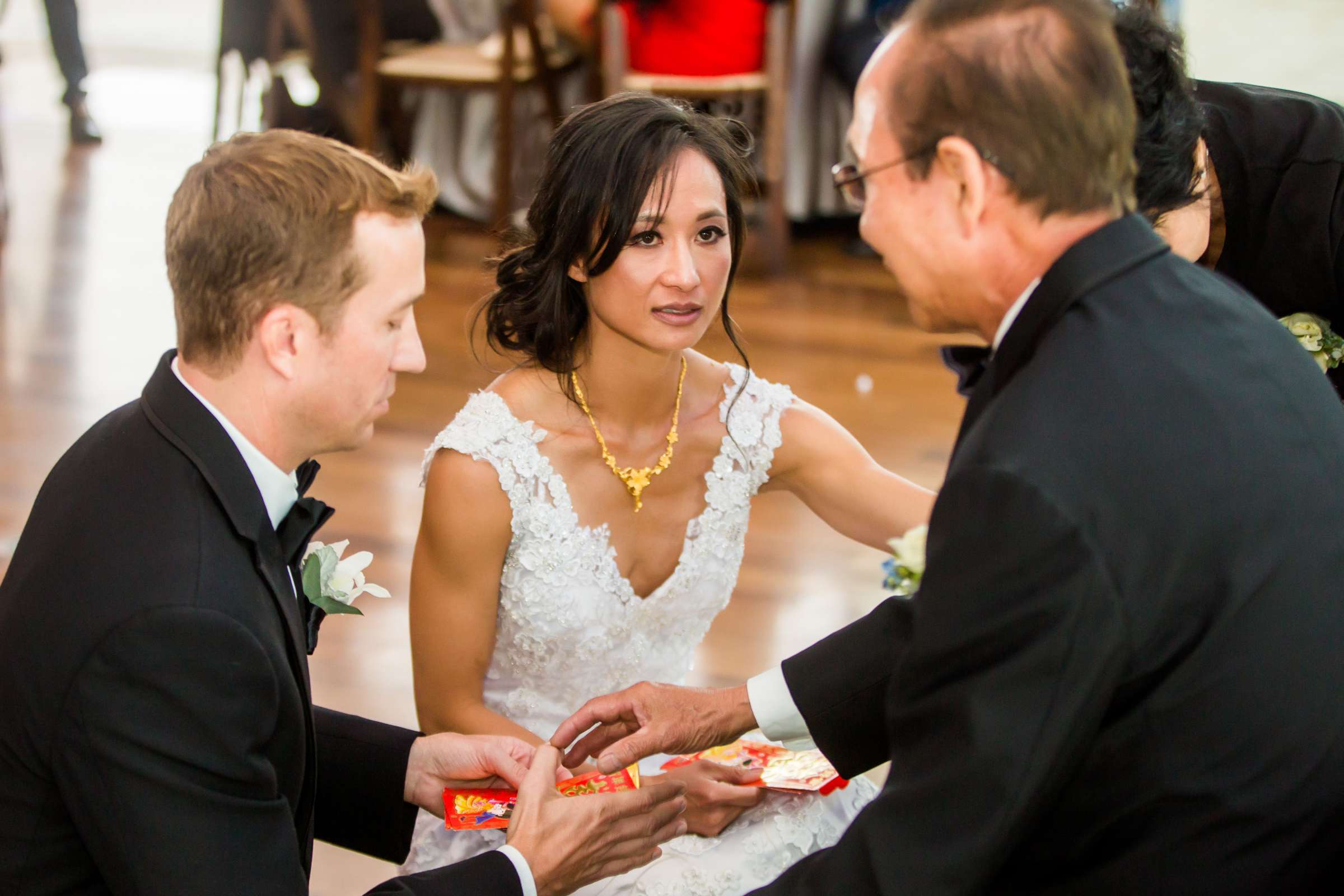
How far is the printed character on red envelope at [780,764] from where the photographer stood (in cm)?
214

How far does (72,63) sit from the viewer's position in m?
7.79

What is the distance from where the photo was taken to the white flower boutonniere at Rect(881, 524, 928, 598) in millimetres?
1542

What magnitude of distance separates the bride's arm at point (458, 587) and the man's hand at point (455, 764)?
223 mm

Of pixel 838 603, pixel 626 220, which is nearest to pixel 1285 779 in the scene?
pixel 626 220

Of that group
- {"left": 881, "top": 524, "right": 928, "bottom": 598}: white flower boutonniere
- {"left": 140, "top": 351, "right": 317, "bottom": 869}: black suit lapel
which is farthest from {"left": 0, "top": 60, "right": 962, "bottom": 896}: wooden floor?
{"left": 881, "top": 524, "right": 928, "bottom": 598}: white flower boutonniere

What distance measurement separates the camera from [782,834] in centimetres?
212

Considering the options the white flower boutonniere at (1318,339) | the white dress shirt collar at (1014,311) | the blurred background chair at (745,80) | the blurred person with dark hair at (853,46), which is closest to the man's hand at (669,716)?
the white dress shirt collar at (1014,311)

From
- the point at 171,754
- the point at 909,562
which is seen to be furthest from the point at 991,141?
the point at 171,754

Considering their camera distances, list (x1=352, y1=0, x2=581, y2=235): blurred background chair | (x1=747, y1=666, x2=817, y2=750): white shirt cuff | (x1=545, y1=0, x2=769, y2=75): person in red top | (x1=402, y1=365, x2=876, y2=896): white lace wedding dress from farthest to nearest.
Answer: (x1=352, y1=0, x2=581, y2=235): blurred background chair
(x1=545, y1=0, x2=769, y2=75): person in red top
(x1=402, y1=365, x2=876, y2=896): white lace wedding dress
(x1=747, y1=666, x2=817, y2=750): white shirt cuff

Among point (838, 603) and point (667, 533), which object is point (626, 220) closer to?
point (667, 533)

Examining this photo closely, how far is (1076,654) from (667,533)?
4.30ft

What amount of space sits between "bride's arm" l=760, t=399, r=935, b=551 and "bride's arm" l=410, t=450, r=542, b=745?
1.77 ft

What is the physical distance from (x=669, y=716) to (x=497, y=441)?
542 millimetres

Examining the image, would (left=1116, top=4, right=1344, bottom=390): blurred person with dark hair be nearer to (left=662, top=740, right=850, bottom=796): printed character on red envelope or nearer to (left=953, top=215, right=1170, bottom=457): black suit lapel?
(left=953, top=215, right=1170, bottom=457): black suit lapel
